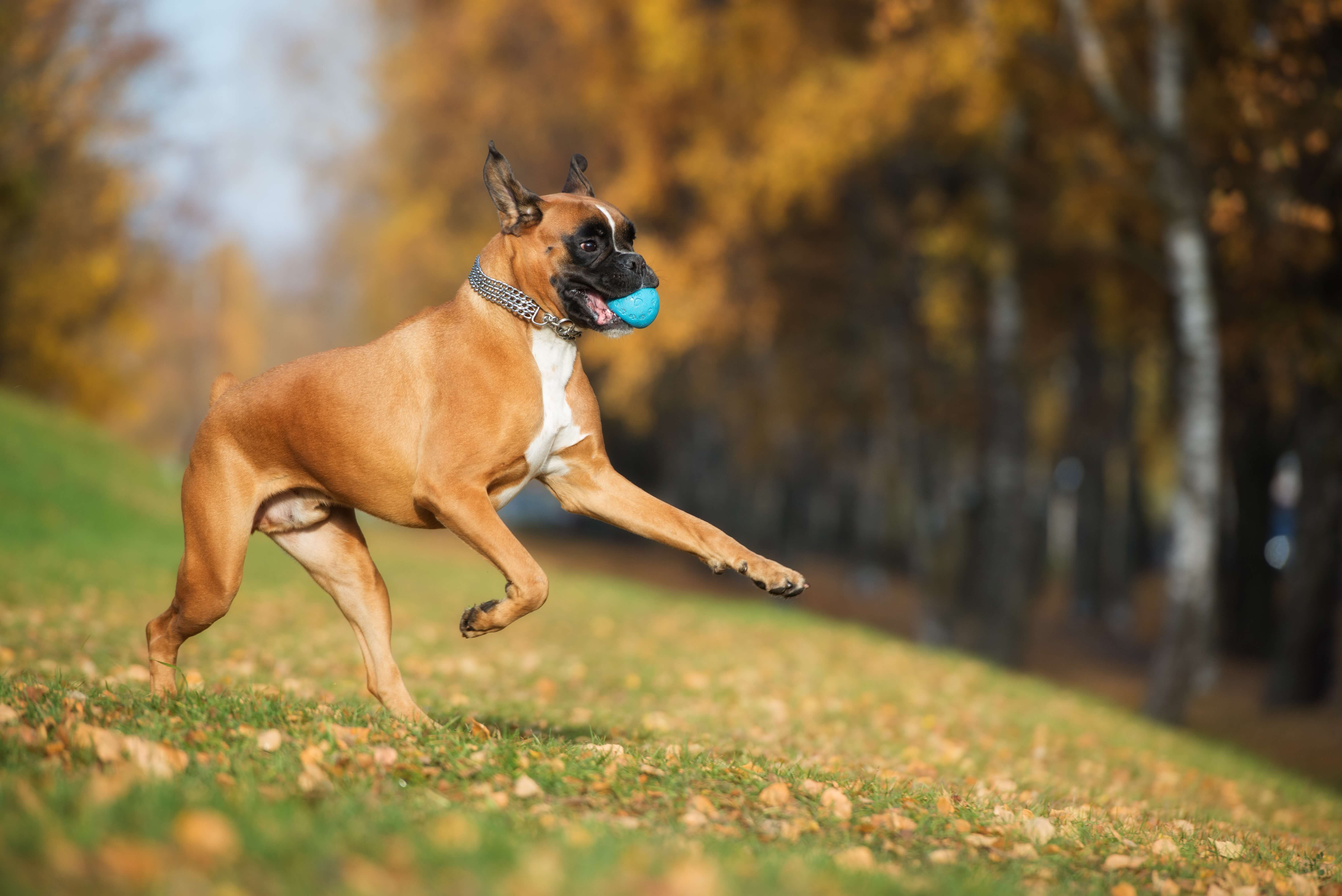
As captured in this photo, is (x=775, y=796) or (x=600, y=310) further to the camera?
(x=600, y=310)

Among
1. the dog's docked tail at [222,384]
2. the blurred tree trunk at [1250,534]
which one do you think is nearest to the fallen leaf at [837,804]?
the dog's docked tail at [222,384]

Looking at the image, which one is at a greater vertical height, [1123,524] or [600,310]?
[600,310]

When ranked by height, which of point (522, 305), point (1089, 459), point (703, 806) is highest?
point (522, 305)

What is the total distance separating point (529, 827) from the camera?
3.52 m

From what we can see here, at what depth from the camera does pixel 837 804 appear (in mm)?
4504

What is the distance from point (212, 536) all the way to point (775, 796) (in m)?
2.85

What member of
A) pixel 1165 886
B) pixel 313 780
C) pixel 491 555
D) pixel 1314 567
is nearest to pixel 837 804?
pixel 1165 886

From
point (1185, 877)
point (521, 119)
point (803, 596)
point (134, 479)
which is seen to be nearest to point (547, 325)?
point (1185, 877)

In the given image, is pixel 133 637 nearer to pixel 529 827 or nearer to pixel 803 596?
pixel 529 827

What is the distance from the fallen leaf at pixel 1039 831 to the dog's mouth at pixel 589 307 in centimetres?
274

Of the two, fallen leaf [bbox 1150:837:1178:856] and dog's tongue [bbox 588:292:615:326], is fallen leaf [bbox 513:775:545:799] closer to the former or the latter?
dog's tongue [bbox 588:292:615:326]

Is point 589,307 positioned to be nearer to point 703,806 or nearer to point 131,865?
point 703,806

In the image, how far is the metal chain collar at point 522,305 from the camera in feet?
17.2

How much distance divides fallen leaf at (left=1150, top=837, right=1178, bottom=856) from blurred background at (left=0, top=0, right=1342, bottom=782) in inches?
324
